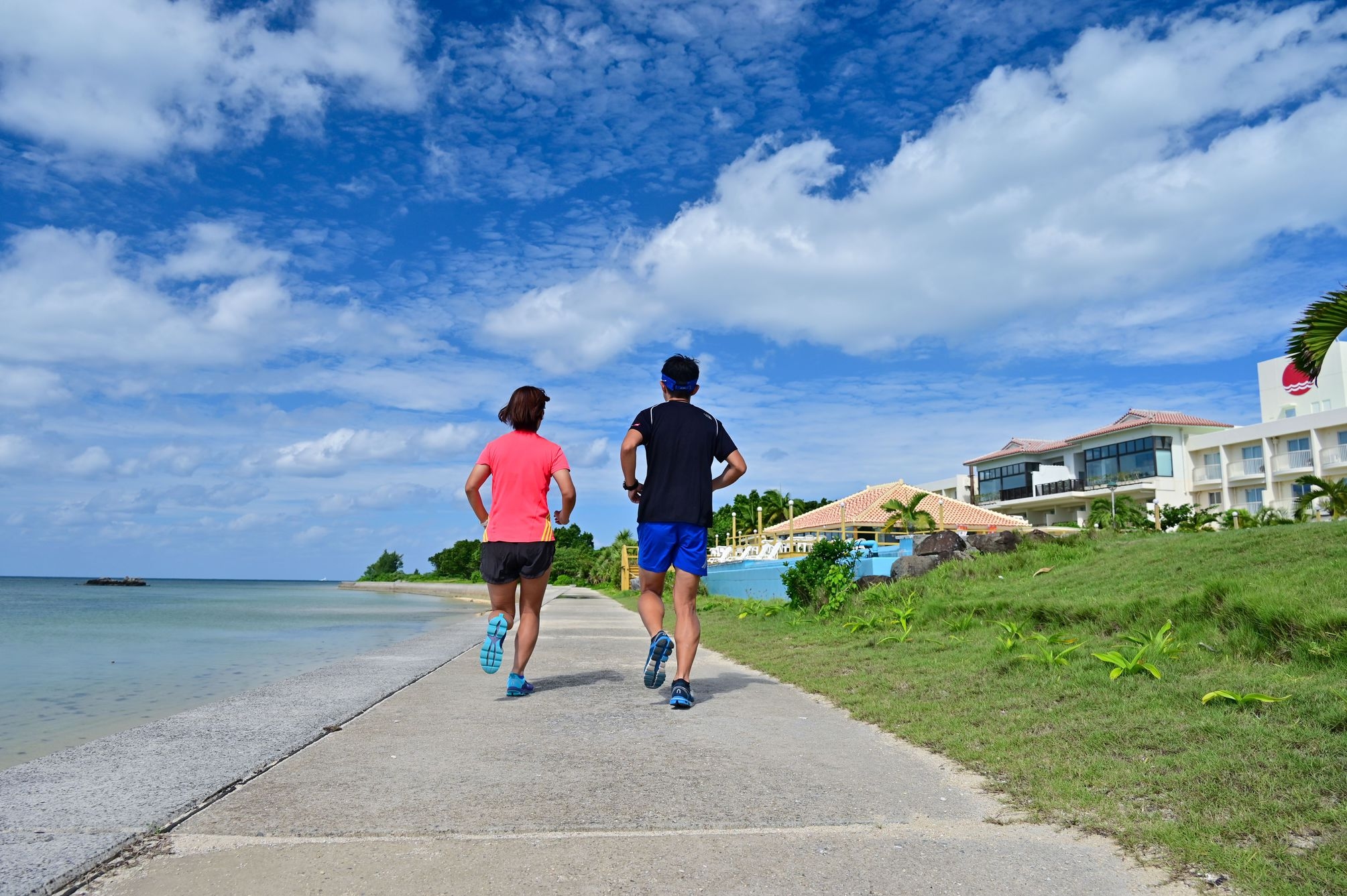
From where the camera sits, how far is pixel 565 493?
5.88 meters

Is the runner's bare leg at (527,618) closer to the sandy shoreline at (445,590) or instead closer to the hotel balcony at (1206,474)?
the sandy shoreline at (445,590)

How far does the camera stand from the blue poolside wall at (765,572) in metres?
18.8

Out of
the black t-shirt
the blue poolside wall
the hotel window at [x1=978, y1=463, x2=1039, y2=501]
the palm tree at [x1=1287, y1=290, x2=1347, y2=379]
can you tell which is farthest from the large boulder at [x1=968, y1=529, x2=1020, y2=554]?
the hotel window at [x1=978, y1=463, x2=1039, y2=501]

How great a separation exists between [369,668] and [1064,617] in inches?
243

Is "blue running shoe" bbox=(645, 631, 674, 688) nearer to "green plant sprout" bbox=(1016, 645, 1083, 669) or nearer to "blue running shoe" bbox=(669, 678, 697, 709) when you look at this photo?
"blue running shoe" bbox=(669, 678, 697, 709)

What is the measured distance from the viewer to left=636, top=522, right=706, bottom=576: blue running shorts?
541cm

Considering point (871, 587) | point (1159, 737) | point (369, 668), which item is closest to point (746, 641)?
point (871, 587)

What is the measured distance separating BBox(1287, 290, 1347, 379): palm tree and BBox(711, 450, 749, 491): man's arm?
18.9 ft

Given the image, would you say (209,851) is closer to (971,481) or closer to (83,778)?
(83,778)

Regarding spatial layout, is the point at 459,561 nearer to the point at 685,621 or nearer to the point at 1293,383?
the point at 1293,383

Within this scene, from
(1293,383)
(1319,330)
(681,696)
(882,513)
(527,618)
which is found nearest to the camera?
(681,696)

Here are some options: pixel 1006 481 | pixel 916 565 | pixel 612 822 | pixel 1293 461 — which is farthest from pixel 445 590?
pixel 612 822

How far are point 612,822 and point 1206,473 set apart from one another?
5398 centimetres

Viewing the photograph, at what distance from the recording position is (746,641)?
10.8m
